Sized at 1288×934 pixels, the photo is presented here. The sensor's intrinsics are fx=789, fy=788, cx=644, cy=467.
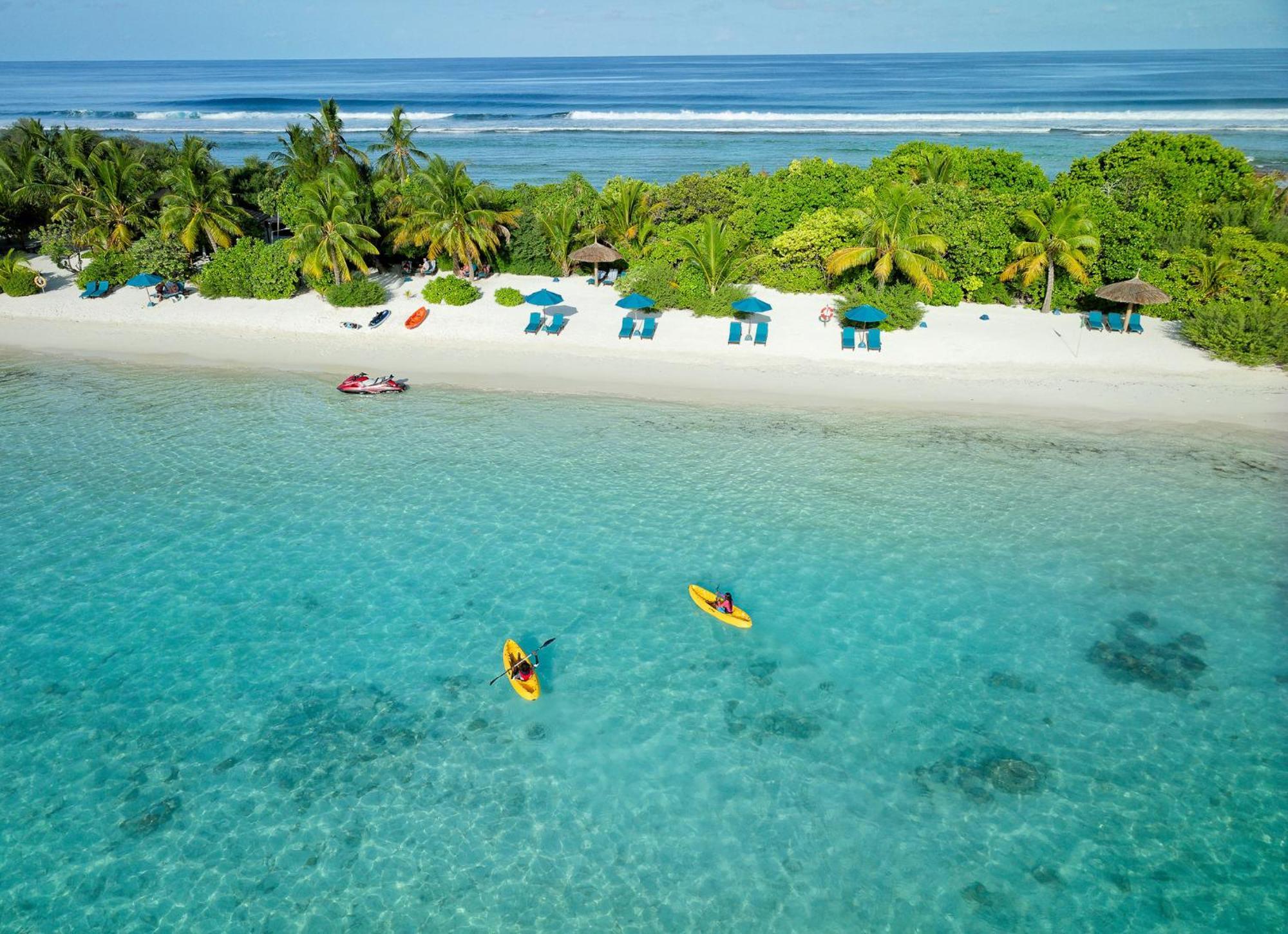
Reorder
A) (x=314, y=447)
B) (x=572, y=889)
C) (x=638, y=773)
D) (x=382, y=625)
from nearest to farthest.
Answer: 1. (x=572, y=889)
2. (x=638, y=773)
3. (x=382, y=625)
4. (x=314, y=447)

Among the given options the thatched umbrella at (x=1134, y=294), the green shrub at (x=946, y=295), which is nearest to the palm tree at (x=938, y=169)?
the green shrub at (x=946, y=295)

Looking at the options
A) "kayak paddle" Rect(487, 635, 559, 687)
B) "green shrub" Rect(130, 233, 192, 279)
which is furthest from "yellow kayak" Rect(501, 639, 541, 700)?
"green shrub" Rect(130, 233, 192, 279)

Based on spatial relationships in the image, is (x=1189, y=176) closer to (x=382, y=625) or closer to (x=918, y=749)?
(x=918, y=749)

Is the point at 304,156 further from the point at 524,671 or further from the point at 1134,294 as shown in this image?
the point at 1134,294

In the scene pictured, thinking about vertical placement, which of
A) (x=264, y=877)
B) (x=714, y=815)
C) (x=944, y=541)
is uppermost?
(x=944, y=541)

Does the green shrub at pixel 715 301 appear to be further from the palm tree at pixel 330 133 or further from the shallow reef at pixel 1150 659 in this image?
the shallow reef at pixel 1150 659

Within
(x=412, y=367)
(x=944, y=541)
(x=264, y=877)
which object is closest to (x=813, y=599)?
(x=944, y=541)
